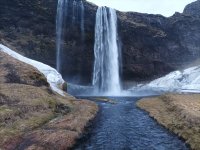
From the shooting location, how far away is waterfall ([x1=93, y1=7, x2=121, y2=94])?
330 ft

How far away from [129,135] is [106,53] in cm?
7183

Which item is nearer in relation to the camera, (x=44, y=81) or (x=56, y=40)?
(x=44, y=81)

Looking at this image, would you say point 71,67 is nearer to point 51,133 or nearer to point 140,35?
point 140,35

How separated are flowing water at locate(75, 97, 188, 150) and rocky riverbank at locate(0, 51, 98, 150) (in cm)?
165

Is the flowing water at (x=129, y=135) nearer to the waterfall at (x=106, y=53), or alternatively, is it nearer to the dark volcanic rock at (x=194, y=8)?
the waterfall at (x=106, y=53)

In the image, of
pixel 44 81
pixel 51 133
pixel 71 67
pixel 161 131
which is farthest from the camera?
pixel 71 67

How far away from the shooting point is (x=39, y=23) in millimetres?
94250

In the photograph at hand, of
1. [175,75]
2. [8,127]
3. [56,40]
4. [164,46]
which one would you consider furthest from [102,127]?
[164,46]

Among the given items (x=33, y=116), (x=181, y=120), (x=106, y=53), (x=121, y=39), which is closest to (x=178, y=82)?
(x=121, y=39)

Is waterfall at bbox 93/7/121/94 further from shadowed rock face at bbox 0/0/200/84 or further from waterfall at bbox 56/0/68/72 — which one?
waterfall at bbox 56/0/68/72

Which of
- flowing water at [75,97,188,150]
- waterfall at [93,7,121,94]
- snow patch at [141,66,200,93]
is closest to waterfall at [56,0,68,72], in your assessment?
waterfall at [93,7,121,94]

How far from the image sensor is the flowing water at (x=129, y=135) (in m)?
28.7

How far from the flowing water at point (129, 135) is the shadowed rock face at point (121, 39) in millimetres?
56275

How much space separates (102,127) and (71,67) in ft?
216
